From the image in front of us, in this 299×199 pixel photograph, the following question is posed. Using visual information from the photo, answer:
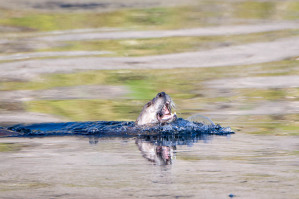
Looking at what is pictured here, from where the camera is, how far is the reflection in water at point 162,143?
24.0ft

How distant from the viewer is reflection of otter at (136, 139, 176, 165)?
281 inches

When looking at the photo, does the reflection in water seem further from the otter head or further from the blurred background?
the blurred background

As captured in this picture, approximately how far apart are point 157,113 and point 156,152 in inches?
91.3

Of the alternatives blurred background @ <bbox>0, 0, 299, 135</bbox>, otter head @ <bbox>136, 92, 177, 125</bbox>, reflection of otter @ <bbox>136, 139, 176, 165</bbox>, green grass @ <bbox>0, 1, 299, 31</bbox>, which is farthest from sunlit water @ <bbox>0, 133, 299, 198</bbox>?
green grass @ <bbox>0, 1, 299, 31</bbox>

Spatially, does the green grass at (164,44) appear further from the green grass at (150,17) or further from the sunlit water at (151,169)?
the sunlit water at (151,169)

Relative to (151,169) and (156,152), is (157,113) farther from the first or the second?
(151,169)

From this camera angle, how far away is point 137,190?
18.9ft

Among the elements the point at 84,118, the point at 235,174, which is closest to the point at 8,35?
the point at 84,118

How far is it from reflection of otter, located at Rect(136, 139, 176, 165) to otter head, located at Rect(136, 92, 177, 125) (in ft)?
3.88

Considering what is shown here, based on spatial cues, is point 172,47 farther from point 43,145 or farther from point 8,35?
point 43,145

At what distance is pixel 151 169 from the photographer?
6609mm

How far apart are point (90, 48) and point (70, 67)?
212 centimetres

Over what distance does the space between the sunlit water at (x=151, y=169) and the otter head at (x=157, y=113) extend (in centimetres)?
118

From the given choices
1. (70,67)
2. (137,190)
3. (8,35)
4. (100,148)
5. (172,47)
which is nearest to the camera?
(137,190)
